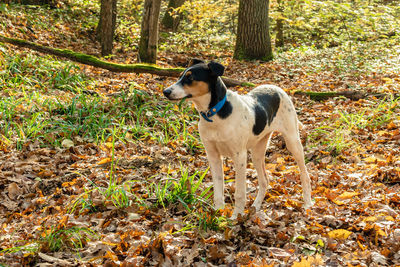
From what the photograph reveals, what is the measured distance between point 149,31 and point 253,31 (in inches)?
135

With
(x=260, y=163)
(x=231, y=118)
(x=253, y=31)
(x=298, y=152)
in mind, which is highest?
(x=253, y=31)

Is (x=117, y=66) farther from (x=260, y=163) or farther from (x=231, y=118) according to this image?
(x=231, y=118)

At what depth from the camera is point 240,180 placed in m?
3.90

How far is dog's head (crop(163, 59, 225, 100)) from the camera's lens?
3461 millimetres

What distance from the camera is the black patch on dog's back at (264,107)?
13.0 ft

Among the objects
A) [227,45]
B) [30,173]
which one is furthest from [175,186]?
[227,45]

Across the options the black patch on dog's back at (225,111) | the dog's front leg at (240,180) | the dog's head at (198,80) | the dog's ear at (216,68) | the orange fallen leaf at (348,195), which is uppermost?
the dog's ear at (216,68)

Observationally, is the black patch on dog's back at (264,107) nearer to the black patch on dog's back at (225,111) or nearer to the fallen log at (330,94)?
the black patch on dog's back at (225,111)

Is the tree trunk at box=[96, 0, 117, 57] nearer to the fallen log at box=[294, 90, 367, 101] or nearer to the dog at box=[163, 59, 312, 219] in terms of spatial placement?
the fallen log at box=[294, 90, 367, 101]

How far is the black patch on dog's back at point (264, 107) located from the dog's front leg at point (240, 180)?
33 cm

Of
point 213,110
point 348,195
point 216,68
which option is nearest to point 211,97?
point 213,110

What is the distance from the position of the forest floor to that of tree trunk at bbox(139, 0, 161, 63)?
1128mm

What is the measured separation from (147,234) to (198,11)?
12.7 metres

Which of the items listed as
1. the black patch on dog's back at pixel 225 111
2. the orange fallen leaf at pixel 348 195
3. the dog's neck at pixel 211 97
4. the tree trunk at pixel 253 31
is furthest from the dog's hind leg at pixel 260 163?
the tree trunk at pixel 253 31
